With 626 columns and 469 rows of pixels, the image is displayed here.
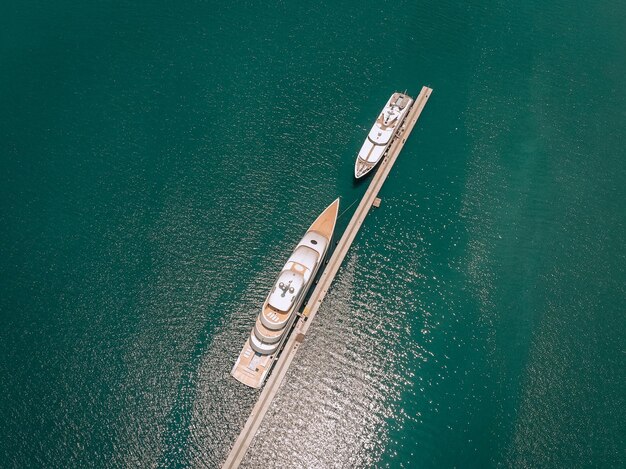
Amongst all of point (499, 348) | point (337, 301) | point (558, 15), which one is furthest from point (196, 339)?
point (558, 15)

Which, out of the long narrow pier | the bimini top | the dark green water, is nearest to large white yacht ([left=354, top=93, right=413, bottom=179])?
the long narrow pier

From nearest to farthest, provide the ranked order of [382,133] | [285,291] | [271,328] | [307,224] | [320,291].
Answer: [271,328], [285,291], [320,291], [307,224], [382,133]

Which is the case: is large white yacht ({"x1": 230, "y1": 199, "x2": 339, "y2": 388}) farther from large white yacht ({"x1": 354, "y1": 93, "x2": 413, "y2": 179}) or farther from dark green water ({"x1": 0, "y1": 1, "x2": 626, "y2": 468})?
large white yacht ({"x1": 354, "y1": 93, "x2": 413, "y2": 179})

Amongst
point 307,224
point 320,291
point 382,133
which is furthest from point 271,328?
point 382,133

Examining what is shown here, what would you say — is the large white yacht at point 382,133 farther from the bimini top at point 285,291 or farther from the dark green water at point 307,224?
the bimini top at point 285,291

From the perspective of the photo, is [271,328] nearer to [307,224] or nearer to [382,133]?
[307,224]
